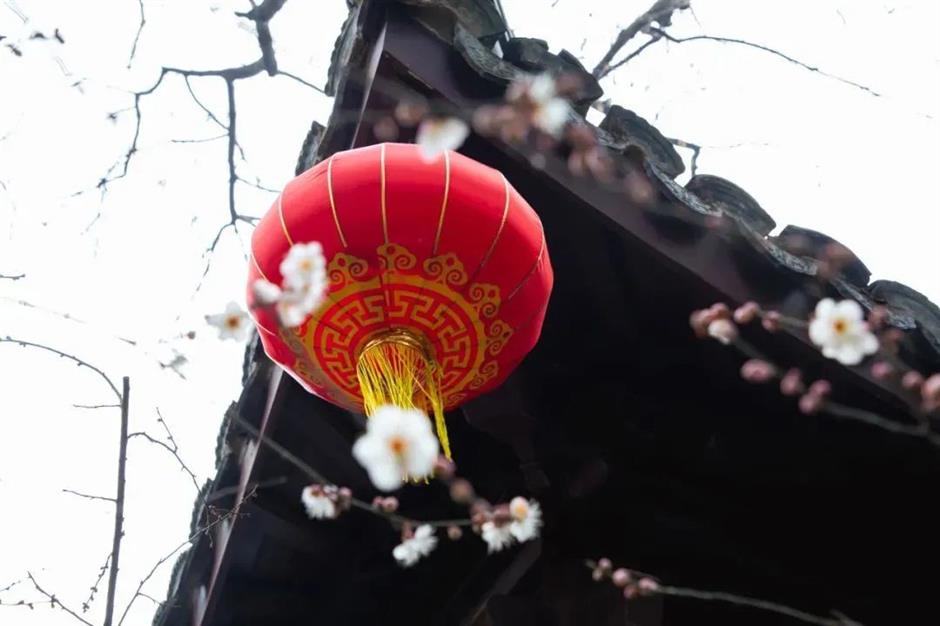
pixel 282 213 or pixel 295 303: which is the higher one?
pixel 282 213

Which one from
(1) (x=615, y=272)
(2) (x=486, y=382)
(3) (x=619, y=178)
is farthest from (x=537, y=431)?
(3) (x=619, y=178)

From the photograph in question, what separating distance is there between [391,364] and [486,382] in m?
0.33

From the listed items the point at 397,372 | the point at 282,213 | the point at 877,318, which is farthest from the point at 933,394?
the point at 282,213

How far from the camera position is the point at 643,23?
7.77 meters

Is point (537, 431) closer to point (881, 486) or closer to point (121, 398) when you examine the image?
point (881, 486)

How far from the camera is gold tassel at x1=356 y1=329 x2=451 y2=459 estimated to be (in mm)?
2795

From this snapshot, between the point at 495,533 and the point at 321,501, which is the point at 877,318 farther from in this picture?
the point at 321,501

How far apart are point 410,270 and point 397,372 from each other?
30cm

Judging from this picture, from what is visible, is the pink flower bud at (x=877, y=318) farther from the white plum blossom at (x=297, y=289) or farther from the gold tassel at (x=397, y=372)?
the white plum blossom at (x=297, y=289)

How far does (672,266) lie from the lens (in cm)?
286

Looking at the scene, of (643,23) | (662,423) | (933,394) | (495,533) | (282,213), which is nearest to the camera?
(933,394)

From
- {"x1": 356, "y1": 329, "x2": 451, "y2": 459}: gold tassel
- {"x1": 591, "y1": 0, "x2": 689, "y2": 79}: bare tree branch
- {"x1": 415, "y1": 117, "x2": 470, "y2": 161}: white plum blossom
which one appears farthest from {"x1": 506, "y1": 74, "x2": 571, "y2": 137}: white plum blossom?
{"x1": 591, "y1": 0, "x2": 689, "y2": 79}: bare tree branch

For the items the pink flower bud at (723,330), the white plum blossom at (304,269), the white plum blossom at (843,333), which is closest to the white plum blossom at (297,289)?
the white plum blossom at (304,269)

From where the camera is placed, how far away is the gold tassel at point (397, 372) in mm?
2795
